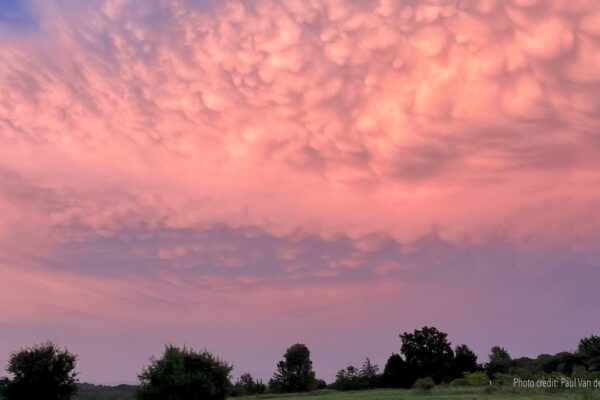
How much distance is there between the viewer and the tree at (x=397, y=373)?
351 feet

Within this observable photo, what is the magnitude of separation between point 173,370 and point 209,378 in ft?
9.49

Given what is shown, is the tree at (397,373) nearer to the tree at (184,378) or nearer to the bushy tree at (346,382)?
the bushy tree at (346,382)

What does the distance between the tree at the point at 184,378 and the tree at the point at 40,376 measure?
45.8 ft

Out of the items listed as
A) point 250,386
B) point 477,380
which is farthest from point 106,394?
point 477,380

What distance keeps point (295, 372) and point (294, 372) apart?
17cm

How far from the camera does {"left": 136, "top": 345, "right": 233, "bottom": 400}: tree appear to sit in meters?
49.0

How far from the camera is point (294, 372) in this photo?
346ft

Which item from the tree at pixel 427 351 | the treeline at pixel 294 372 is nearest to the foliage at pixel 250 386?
the treeline at pixel 294 372

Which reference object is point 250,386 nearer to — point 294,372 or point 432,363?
point 294,372

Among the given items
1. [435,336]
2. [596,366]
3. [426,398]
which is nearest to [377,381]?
[435,336]

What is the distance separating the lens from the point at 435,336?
113938 mm

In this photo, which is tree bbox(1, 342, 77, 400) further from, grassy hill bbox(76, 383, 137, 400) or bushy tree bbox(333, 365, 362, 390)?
bushy tree bbox(333, 365, 362, 390)

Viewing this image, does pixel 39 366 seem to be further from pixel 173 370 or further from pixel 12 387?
pixel 173 370

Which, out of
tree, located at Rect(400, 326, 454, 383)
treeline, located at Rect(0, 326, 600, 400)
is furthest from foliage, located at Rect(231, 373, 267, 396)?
Result: tree, located at Rect(400, 326, 454, 383)
